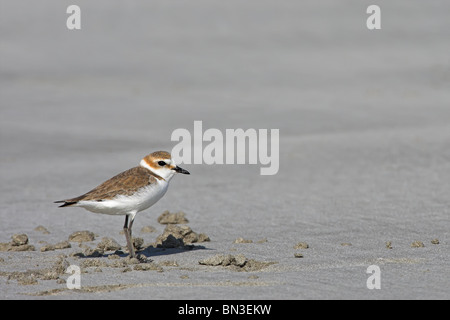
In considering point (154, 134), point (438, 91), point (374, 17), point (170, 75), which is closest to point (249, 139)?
point (154, 134)

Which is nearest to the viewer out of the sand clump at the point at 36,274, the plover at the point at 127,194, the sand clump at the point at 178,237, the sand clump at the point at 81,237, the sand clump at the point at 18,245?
the sand clump at the point at 36,274

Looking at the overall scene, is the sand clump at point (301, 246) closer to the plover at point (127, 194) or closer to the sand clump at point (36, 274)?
the plover at point (127, 194)

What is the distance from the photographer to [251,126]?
13125 millimetres

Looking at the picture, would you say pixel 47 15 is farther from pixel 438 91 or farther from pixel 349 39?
pixel 438 91

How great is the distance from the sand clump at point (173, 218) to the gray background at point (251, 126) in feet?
0.93

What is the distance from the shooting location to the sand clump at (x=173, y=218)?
29.2 feet

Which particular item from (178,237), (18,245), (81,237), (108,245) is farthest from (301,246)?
(18,245)

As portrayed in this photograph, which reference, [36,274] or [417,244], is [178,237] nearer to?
[36,274]

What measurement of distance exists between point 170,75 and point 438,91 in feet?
16.6

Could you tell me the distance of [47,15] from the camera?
56.6 feet

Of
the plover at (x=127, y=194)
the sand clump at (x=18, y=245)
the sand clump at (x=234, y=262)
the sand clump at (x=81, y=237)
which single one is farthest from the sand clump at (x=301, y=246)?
the sand clump at (x=18, y=245)

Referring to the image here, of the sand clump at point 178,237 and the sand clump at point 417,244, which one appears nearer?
the sand clump at point 417,244

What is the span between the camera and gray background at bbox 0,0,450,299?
673 centimetres

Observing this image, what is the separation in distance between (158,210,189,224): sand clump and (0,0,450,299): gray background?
28cm
